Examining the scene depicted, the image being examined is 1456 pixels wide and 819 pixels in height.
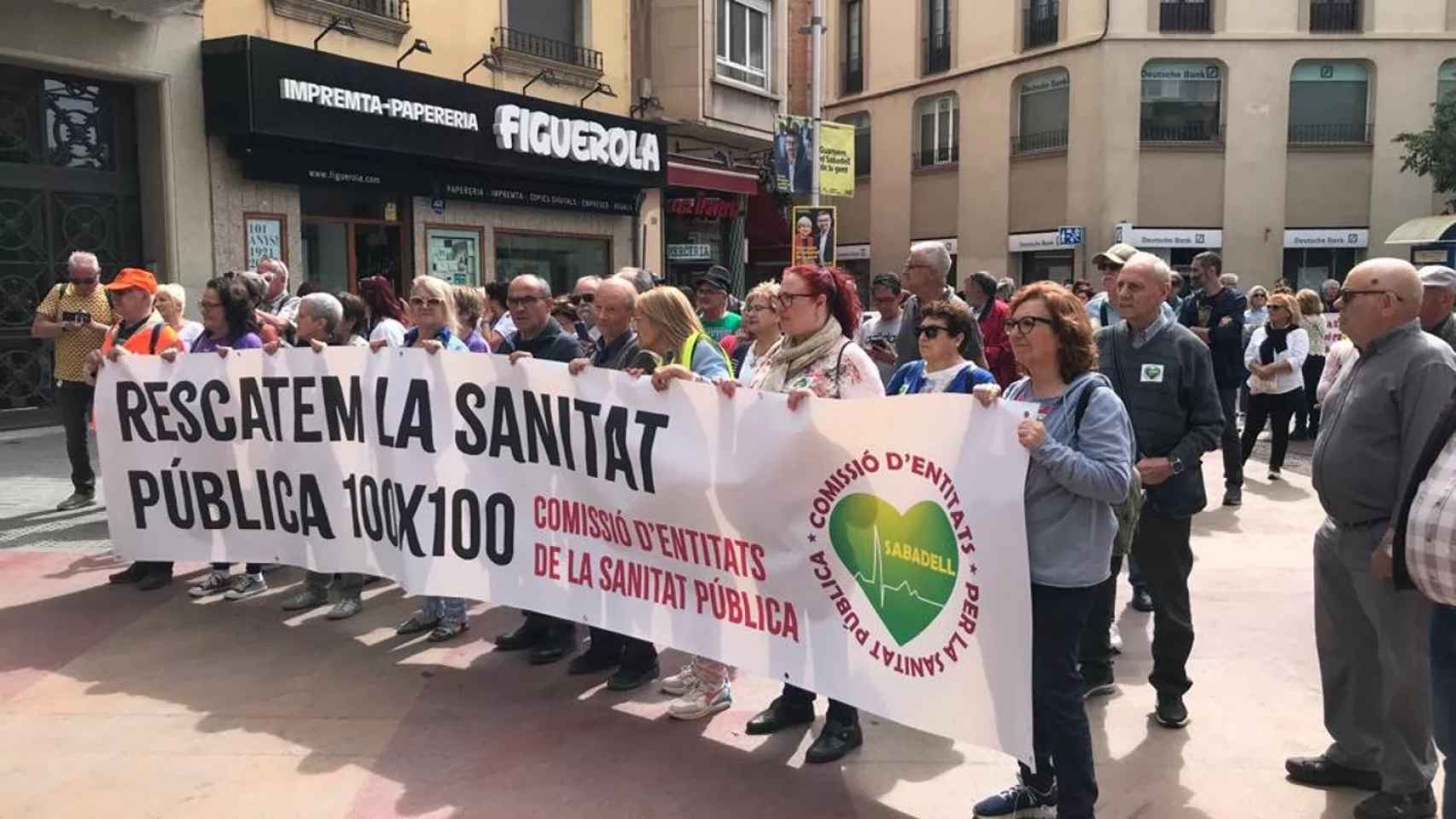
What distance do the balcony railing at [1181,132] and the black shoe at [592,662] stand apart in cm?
2894

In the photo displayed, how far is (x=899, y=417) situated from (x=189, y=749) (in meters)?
3.09

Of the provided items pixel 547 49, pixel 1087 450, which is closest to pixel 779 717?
pixel 1087 450

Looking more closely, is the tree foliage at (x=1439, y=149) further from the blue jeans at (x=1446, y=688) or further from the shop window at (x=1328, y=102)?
the blue jeans at (x=1446, y=688)

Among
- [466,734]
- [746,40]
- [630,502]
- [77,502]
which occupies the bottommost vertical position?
[466,734]

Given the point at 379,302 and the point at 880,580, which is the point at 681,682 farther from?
the point at 379,302

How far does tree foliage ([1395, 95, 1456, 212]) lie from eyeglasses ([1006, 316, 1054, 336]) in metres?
29.7

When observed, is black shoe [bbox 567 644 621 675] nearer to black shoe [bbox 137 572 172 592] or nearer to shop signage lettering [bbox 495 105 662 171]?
black shoe [bbox 137 572 172 592]

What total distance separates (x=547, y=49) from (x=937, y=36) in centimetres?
2006

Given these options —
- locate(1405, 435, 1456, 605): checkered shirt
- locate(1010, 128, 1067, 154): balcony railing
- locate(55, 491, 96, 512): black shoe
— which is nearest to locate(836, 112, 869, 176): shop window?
locate(1010, 128, 1067, 154): balcony railing

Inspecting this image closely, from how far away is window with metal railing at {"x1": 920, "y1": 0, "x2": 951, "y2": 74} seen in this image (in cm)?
3372

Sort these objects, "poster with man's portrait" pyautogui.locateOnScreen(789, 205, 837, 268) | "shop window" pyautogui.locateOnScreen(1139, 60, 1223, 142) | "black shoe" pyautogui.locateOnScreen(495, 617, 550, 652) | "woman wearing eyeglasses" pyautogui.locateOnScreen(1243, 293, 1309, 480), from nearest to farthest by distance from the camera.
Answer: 1. "black shoe" pyautogui.locateOnScreen(495, 617, 550, 652)
2. "woman wearing eyeglasses" pyautogui.locateOnScreen(1243, 293, 1309, 480)
3. "poster with man's portrait" pyautogui.locateOnScreen(789, 205, 837, 268)
4. "shop window" pyautogui.locateOnScreen(1139, 60, 1223, 142)

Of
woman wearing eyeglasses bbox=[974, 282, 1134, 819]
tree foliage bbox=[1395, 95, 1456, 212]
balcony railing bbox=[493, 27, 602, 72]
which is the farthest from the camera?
tree foliage bbox=[1395, 95, 1456, 212]

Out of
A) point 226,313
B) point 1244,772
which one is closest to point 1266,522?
point 1244,772

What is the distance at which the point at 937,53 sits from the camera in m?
34.1
